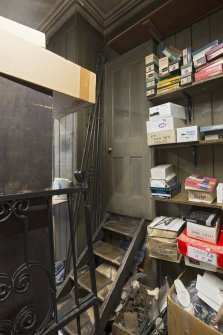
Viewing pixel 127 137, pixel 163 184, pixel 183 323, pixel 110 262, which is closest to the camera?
pixel 183 323

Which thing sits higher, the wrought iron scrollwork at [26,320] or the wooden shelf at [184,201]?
the wooden shelf at [184,201]

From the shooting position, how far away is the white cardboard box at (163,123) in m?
1.61

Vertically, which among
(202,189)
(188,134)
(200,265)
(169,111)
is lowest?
(200,265)

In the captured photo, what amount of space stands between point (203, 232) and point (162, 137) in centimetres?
81

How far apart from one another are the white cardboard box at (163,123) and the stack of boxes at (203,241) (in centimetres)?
74

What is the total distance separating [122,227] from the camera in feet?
6.94

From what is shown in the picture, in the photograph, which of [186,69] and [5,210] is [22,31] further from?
[186,69]

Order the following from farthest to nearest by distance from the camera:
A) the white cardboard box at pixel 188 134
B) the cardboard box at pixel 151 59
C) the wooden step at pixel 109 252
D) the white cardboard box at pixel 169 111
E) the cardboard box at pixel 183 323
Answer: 1. the wooden step at pixel 109 252
2. the cardboard box at pixel 151 59
3. the white cardboard box at pixel 169 111
4. the white cardboard box at pixel 188 134
5. the cardboard box at pixel 183 323

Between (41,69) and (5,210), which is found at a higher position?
(41,69)

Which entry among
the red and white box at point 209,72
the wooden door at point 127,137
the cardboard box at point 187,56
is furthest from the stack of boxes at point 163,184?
the cardboard box at point 187,56

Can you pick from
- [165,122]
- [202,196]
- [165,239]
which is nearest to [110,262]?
[165,239]

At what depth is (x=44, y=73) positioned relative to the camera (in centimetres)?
79

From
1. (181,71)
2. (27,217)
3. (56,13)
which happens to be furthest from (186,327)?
(56,13)

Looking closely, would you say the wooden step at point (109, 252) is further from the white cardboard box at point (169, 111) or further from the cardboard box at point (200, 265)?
the white cardboard box at point (169, 111)
